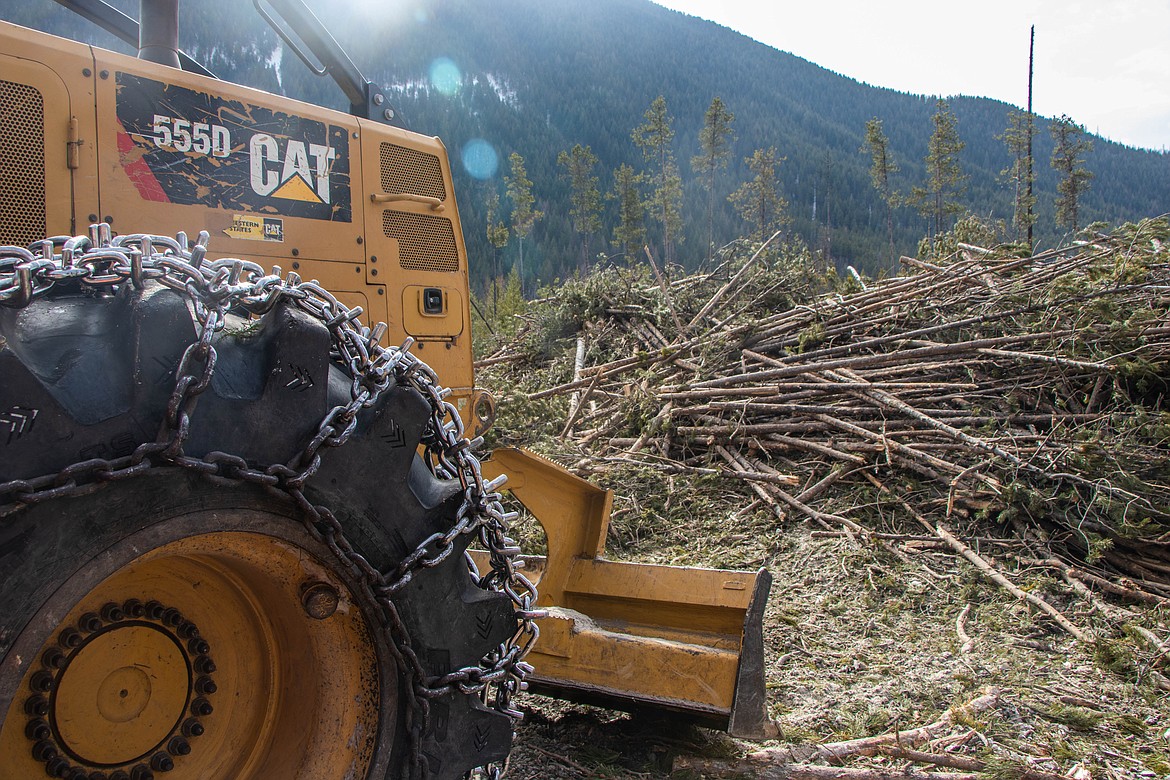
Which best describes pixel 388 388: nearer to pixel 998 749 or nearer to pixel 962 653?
pixel 998 749

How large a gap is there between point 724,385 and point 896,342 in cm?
148

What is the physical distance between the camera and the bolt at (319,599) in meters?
2.15

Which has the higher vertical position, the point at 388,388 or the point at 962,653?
the point at 388,388

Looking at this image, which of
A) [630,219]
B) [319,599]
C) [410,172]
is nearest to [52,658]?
[319,599]

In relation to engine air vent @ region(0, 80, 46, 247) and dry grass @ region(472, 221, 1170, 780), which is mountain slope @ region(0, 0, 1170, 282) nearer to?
dry grass @ region(472, 221, 1170, 780)

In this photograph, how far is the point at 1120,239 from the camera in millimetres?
7711

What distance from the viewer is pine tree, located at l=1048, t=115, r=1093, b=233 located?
138 ft

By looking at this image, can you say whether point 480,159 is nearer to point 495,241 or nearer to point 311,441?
point 495,241

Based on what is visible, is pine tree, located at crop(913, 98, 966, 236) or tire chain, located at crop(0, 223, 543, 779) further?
pine tree, located at crop(913, 98, 966, 236)

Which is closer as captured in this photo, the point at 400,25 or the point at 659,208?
the point at 659,208

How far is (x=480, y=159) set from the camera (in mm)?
90312

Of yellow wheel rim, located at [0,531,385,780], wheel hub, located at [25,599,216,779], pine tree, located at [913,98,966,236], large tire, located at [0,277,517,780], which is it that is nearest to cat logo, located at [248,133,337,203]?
large tire, located at [0,277,517,780]

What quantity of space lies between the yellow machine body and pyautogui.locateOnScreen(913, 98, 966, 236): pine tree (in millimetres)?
46808

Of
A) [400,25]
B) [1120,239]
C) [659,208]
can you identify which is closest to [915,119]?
[400,25]
